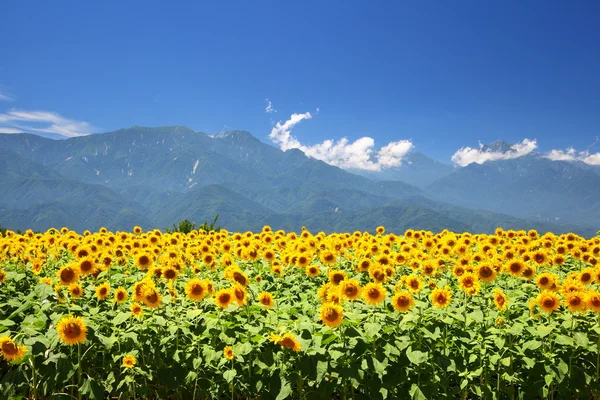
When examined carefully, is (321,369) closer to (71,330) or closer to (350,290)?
(350,290)

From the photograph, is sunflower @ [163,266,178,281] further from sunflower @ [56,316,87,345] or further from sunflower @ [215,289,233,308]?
sunflower @ [56,316,87,345]

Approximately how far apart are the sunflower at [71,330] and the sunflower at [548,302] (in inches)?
214

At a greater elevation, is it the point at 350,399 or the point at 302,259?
the point at 302,259

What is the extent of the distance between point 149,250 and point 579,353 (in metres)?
7.23

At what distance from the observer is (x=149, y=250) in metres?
8.26

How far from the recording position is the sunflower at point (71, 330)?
4297 mm

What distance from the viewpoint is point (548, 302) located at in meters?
5.25

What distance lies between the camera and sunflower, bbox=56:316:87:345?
430 cm

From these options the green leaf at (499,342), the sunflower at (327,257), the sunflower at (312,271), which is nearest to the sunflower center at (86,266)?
the sunflower at (312,271)

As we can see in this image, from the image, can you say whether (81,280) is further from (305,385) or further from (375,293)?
(375,293)

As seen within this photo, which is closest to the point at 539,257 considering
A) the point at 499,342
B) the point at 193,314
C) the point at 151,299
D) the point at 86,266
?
the point at 499,342

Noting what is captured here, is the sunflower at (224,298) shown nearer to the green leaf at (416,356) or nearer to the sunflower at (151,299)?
the sunflower at (151,299)

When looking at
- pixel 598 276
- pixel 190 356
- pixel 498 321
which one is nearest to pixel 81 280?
pixel 190 356

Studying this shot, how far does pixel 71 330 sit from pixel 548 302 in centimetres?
562
